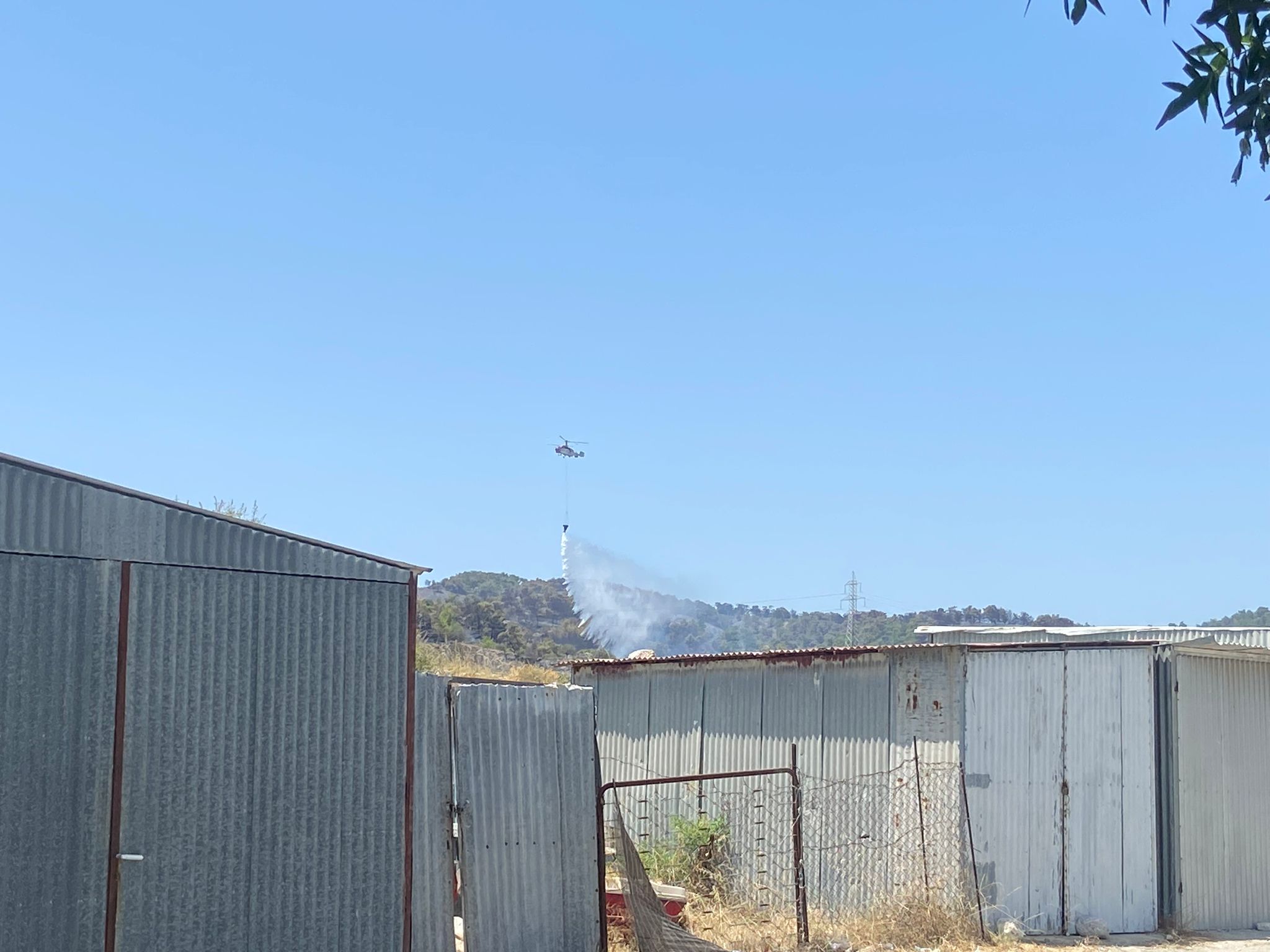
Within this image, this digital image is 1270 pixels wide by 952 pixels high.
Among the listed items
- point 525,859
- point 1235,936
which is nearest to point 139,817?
point 525,859

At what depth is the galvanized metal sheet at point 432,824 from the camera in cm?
920

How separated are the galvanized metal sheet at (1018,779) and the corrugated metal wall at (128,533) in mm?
8355

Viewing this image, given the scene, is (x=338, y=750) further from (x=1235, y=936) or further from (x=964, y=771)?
(x=1235, y=936)

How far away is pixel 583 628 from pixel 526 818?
50.4 metres

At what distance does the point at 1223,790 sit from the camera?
15.1 m

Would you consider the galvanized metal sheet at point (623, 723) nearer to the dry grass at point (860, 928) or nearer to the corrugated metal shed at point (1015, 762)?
the corrugated metal shed at point (1015, 762)

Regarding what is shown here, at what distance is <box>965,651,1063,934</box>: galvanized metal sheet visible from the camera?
13.9 meters

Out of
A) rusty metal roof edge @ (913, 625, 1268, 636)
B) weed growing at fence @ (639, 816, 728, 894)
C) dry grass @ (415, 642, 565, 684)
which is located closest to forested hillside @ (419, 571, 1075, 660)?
dry grass @ (415, 642, 565, 684)

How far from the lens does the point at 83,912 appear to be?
7.41m

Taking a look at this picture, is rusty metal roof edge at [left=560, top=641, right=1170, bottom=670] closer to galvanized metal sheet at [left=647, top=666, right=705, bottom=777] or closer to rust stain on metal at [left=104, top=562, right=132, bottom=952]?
galvanized metal sheet at [left=647, top=666, right=705, bottom=777]

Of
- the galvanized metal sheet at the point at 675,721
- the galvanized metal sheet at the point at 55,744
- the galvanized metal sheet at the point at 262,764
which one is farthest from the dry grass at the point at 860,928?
the galvanized metal sheet at the point at 55,744

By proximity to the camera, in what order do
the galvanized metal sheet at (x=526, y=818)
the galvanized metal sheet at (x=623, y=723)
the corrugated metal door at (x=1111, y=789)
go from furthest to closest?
the galvanized metal sheet at (x=623, y=723), the corrugated metal door at (x=1111, y=789), the galvanized metal sheet at (x=526, y=818)

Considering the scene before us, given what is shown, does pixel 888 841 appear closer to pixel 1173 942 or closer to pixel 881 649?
pixel 881 649

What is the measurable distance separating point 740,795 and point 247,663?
8945mm
